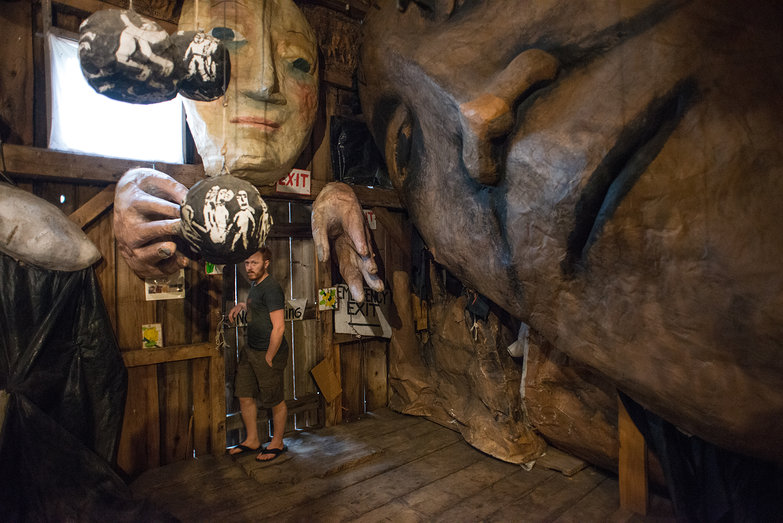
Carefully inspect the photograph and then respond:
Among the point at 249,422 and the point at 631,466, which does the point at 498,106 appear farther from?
the point at 249,422

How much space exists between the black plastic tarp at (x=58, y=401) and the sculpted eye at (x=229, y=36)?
1645mm

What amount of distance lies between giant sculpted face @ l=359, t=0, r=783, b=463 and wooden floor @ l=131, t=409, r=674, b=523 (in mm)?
1140

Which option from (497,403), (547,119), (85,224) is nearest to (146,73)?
(85,224)

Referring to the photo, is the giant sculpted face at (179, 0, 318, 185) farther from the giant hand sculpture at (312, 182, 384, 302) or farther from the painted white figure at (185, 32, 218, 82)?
the painted white figure at (185, 32, 218, 82)

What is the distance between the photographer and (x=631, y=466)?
276 centimetres

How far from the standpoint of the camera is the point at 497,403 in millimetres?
3629

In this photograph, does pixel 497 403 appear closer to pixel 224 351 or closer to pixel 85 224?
pixel 224 351

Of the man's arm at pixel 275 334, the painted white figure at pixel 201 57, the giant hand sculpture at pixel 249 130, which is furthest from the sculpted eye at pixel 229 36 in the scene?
the man's arm at pixel 275 334

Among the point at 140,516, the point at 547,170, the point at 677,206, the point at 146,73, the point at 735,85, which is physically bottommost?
the point at 140,516

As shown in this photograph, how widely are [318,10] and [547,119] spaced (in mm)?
2563

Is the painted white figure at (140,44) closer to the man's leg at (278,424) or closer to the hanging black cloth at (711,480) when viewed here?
the man's leg at (278,424)

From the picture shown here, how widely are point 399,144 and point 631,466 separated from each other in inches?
105

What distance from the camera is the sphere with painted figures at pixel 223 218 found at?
1.97m

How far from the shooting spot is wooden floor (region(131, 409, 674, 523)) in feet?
9.05
